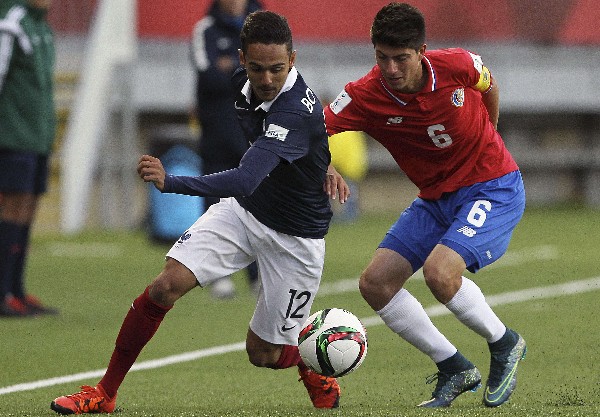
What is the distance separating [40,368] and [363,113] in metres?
2.40

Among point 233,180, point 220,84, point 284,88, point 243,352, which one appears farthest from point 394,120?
point 220,84

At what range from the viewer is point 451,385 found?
664cm

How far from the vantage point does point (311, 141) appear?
6.32 m

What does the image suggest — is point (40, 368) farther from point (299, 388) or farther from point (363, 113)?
point (363, 113)

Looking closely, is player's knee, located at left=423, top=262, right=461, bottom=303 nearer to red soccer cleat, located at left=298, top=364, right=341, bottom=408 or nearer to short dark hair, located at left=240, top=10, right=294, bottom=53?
red soccer cleat, located at left=298, top=364, right=341, bottom=408

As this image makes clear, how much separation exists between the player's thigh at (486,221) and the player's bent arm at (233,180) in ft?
3.67

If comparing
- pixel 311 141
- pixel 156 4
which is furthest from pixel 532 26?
pixel 311 141

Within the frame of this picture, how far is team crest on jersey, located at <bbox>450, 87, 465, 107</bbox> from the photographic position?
6828mm

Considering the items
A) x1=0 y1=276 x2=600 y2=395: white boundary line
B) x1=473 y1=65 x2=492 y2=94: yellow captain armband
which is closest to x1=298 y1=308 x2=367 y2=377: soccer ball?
x1=473 y1=65 x2=492 y2=94: yellow captain armband

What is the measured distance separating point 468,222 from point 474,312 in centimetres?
43

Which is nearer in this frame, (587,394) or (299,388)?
(587,394)

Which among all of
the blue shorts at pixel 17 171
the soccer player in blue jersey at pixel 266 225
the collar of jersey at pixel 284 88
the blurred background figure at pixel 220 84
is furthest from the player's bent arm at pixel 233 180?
the blurred background figure at pixel 220 84

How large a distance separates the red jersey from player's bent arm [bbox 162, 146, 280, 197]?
3.18 feet

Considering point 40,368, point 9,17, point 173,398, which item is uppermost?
point 9,17
